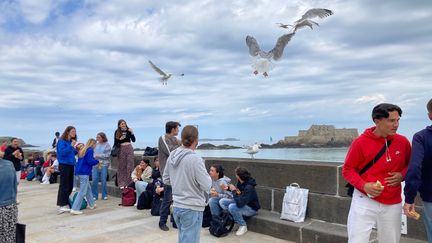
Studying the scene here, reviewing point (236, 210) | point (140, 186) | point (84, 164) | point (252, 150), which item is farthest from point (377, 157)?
point (84, 164)

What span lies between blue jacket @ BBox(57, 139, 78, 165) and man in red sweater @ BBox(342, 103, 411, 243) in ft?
19.8

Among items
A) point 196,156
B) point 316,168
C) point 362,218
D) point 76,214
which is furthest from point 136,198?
point 362,218

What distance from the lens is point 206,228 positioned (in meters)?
6.34

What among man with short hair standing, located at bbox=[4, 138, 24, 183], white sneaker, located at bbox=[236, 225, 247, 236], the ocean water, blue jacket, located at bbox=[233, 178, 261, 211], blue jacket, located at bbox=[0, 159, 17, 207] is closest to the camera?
blue jacket, located at bbox=[0, 159, 17, 207]

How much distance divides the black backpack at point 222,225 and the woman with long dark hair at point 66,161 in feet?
11.6

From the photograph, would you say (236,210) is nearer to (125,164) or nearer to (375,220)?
(375,220)

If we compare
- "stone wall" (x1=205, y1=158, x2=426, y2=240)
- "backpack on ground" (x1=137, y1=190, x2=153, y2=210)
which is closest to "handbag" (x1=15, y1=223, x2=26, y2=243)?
"stone wall" (x1=205, y1=158, x2=426, y2=240)

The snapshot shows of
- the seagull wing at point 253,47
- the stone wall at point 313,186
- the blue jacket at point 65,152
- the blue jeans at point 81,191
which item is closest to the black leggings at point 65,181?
the blue jacket at point 65,152

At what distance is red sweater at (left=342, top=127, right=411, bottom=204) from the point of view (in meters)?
3.21

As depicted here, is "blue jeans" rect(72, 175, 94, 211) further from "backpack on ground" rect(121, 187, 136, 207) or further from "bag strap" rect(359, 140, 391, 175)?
"bag strap" rect(359, 140, 391, 175)

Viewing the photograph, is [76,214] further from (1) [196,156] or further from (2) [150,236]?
(1) [196,156]

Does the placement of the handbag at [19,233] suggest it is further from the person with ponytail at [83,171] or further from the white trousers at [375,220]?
the person with ponytail at [83,171]

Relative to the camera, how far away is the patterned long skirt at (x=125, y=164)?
30.5ft

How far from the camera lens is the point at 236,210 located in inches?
233
